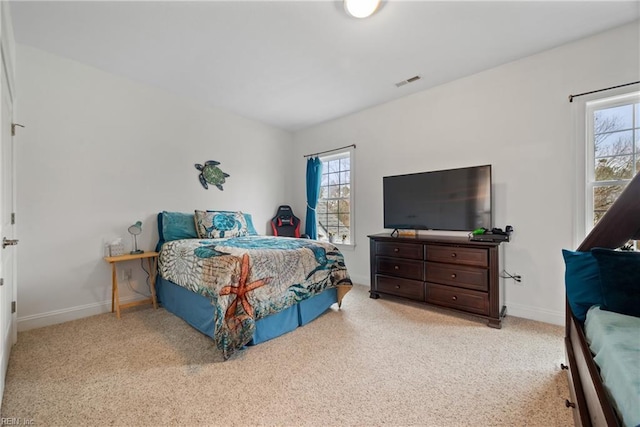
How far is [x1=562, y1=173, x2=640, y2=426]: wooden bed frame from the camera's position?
86cm

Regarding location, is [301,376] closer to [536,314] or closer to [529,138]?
[536,314]

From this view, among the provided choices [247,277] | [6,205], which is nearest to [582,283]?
[247,277]

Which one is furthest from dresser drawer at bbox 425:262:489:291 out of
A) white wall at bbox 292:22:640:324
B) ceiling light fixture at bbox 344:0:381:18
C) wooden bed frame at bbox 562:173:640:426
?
ceiling light fixture at bbox 344:0:381:18

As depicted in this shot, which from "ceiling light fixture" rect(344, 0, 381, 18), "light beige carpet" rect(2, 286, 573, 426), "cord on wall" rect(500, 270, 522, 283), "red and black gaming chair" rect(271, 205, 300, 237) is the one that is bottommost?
"light beige carpet" rect(2, 286, 573, 426)

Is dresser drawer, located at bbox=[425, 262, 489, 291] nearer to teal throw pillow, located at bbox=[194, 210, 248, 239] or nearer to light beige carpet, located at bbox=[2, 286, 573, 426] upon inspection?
light beige carpet, located at bbox=[2, 286, 573, 426]

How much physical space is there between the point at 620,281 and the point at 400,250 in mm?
1860

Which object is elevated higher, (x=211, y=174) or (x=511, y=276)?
(x=211, y=174)

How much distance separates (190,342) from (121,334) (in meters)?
0.70

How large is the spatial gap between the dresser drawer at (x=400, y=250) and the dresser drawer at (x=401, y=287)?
0.28 m

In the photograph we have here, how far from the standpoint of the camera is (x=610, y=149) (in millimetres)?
2305

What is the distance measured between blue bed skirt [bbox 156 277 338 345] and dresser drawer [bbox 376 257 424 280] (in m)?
0.69

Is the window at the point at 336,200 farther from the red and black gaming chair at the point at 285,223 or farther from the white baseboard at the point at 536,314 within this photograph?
the white baseboard at the point at 536,314

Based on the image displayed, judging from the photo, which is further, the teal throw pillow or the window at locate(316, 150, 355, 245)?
the window at locate(316, 150, 355, 245)

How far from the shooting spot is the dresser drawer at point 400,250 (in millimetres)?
Result: 2857
